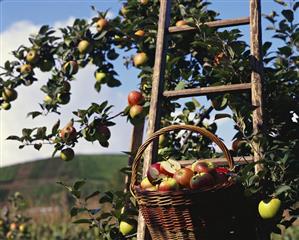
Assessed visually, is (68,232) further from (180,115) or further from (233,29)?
(233,29)

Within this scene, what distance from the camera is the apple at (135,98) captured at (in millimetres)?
2785

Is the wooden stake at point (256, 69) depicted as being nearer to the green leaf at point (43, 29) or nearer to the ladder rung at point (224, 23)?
the ladder rung at point (224, 23)

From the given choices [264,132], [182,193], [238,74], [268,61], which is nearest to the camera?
[182,193]

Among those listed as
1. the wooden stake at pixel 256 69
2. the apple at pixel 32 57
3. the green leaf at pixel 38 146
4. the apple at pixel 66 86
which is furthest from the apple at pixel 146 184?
the apple at pixel 32 57

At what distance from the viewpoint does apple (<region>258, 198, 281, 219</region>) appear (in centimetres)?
208

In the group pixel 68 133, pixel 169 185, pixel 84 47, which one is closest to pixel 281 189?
pixel 169 185

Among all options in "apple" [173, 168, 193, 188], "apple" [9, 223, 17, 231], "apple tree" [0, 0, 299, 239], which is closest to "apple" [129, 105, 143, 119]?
"apple tree" [0, 0, 299, 239]

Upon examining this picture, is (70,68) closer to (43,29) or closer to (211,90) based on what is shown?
(43,29)

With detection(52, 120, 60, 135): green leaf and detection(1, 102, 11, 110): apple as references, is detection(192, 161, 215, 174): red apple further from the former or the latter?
detection(1, 102, 11, 110): apple

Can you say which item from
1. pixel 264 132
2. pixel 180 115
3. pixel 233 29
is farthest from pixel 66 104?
pixel 264 132

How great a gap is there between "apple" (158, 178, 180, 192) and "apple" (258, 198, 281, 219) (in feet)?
1.04

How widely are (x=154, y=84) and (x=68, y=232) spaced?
6607mm

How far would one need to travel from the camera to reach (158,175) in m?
2.07

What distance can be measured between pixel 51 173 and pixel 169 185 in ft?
81.7
